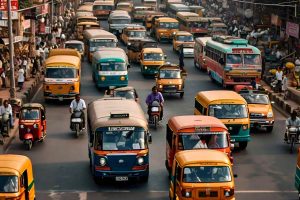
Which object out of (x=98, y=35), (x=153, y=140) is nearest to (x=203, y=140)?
(x=153, y=140)

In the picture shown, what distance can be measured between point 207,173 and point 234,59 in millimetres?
25723

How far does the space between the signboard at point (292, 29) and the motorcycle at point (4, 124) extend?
1258 inches

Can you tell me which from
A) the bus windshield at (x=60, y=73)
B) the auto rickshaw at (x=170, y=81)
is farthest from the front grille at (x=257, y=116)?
the bus windshield at (x=60, y=73)

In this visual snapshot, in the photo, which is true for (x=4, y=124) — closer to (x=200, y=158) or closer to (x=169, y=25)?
(x=200, y=158)

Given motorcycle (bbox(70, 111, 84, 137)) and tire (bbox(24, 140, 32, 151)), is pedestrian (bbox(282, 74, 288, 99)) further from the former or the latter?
tire (bbox(24, 140, 32, 151))

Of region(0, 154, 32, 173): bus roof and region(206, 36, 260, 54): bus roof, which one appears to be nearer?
region(0, 154, 32, 173): bus roof

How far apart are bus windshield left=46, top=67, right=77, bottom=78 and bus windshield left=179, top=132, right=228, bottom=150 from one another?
18.6 m

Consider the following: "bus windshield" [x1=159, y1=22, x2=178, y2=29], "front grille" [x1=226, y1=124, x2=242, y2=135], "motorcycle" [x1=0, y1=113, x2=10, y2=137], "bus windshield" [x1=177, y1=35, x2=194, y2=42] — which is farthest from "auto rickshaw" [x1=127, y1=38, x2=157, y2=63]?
"front grille" [x1=226, y1=124, x2=242, y2=135]

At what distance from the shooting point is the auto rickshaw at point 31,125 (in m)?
30.7

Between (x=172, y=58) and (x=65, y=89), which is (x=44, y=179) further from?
(x=172, y=58)

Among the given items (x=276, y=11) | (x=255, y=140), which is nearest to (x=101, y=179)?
(x=255, y=140)

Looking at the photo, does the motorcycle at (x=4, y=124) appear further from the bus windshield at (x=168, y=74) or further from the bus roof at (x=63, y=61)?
the bus windshield at (x=168, y=74)

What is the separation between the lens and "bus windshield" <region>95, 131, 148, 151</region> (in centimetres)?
2417

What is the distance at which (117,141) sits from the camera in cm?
2422
